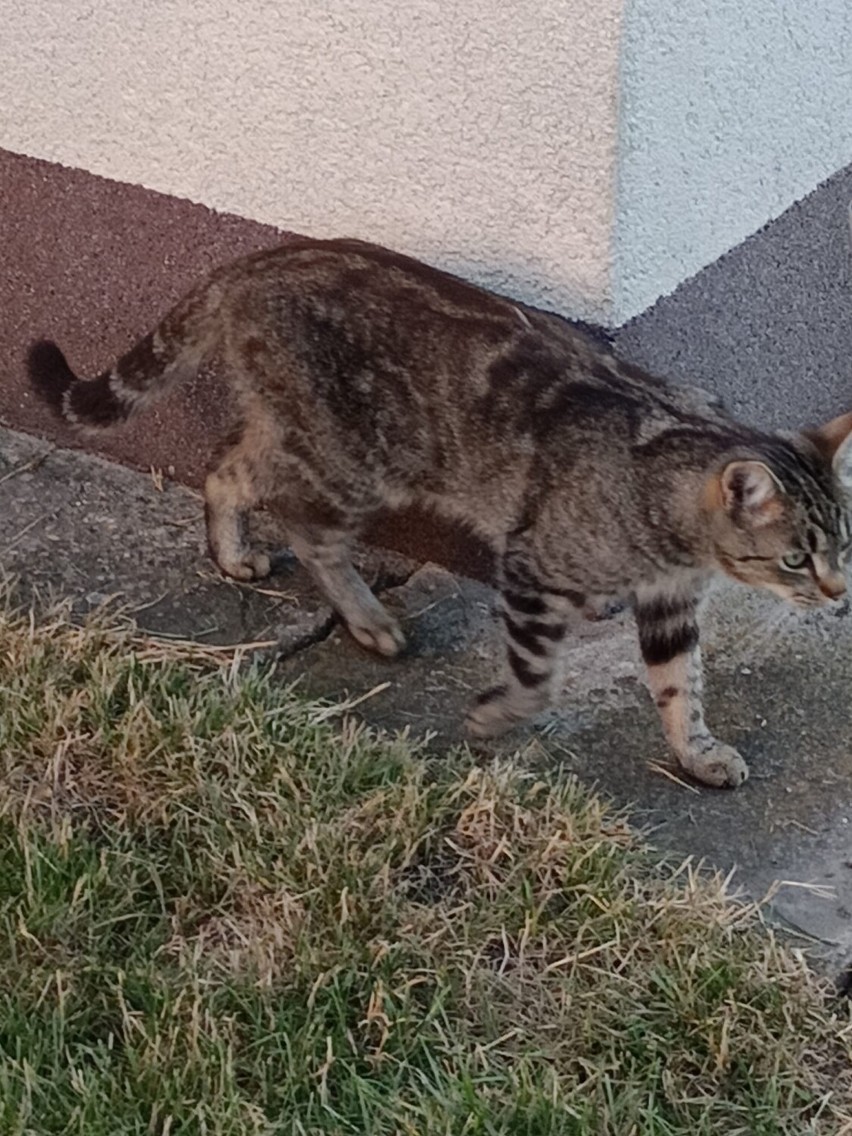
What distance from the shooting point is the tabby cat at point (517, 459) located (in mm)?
3391

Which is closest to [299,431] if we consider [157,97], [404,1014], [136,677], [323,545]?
[323,545]

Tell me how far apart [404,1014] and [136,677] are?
1.00m

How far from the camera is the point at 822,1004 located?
2.95 metres

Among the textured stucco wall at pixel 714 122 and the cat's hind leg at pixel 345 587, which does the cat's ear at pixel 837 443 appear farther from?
the cat's hind leg at pixel 345 587

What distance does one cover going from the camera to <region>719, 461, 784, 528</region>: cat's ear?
3.22 metres

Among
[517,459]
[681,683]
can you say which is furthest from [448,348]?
[681,683]

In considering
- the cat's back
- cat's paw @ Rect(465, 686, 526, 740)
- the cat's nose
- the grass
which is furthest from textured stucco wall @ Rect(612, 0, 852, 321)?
the grass

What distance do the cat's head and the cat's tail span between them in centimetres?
123

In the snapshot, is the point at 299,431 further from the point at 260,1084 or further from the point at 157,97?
the point at 260,1084

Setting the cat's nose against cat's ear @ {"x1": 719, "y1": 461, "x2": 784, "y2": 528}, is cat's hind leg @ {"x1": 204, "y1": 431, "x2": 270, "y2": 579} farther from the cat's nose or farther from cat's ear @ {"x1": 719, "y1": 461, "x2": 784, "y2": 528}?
the cat's nose

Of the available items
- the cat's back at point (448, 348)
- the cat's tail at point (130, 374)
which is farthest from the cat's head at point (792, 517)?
the cat's tail at point (130, 374)

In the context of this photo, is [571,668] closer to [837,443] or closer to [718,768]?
[718,768]

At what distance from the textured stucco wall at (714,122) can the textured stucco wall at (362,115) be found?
8cm

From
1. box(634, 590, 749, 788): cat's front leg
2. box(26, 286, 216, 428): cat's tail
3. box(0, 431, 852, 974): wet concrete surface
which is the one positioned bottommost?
box(0, 431, 852, 974): wet concrete surface
